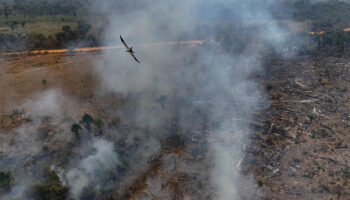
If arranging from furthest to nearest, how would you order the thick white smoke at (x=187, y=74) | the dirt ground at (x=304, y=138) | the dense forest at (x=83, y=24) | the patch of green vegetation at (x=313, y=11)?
1. the patch of green vegetation at (x=313, y=11)
2. the dense forest at (x=83, y=24)
3. the thick white smoke at (x=187, y=74)
4. the dirt ground at (x=304, y=138)

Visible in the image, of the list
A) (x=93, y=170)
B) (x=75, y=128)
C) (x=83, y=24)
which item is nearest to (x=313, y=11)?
(x=83, y=24)

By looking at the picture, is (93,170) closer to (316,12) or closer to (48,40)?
(48,40)

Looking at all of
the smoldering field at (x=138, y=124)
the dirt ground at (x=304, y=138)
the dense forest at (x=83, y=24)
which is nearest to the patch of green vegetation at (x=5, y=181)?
the smoldering field at (x=138, y=124)

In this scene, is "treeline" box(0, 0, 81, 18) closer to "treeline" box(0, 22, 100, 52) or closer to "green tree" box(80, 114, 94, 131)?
"treeline" box(0, 22, 100, 52)

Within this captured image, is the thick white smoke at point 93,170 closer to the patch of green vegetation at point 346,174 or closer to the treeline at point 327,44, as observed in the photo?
the patch of green vegetation at point 346,174

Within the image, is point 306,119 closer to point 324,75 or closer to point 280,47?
point 324,75
